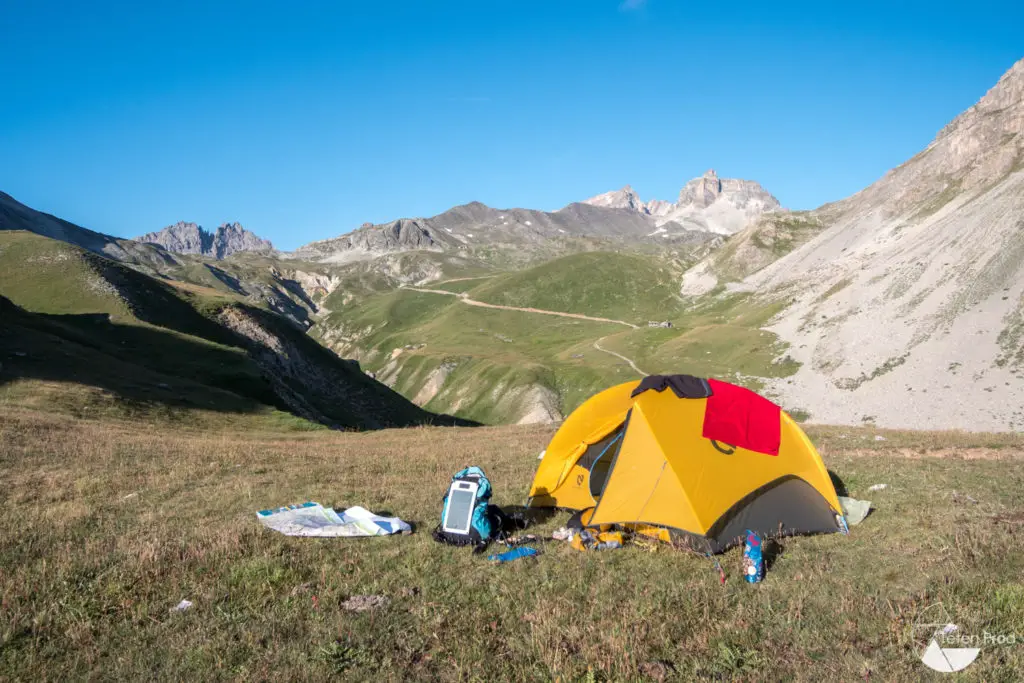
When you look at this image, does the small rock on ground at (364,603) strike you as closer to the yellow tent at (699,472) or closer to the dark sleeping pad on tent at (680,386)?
the yellow tent at (699,472)

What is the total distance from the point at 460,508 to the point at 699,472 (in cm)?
550

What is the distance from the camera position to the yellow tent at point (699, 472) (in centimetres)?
1242

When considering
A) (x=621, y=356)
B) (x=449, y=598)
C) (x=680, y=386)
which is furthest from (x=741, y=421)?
(x=621, y=356)

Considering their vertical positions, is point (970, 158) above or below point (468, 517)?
above

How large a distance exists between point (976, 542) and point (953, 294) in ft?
314

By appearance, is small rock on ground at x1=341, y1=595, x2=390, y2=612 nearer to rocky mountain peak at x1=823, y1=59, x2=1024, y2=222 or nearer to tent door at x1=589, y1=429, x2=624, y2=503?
tent door at x1=589, y1=429, x2=624, y2=503

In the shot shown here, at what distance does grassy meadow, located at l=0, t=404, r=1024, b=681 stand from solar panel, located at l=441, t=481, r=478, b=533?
622 millimetres

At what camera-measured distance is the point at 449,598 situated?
9.26 meters

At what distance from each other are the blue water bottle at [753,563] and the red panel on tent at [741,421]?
319 cm

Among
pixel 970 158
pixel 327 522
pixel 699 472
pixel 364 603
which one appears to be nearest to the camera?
pixel 364 603

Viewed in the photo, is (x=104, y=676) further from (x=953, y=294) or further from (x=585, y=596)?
(x=953, y=294)

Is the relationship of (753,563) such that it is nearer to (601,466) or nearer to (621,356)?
(601,466)

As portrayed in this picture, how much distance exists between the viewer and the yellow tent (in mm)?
12424

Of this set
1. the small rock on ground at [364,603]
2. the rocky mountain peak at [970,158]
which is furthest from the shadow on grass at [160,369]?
the rocky mountain peak at [970,158]
